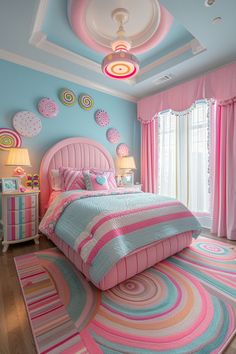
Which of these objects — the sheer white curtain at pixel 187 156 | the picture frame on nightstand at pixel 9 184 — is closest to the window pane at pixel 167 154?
the sheer white curtain at pixel 187 156

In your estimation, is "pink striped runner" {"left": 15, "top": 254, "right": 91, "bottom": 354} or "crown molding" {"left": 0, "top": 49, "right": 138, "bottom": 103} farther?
"crown molding" {"left": 0, "top": 49, "right": 138, "bottom": 103}

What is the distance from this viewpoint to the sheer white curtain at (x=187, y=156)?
3273 millimetres

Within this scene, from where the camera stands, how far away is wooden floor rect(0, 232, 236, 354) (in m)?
Result: 1.11

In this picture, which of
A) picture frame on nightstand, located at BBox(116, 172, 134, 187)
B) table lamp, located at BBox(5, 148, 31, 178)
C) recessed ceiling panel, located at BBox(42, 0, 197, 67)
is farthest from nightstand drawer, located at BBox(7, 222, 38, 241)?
recessed ceiling panel, located at BBox(42, 0, 197, 67)

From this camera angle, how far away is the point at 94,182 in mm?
2842

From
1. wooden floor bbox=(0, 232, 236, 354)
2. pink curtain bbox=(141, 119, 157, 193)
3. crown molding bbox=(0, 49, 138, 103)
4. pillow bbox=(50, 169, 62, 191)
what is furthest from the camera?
pink curtain bbox=(141, 119, 157, 193)

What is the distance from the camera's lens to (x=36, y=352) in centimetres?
108

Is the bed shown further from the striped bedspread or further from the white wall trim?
the white wall trim

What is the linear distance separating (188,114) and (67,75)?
231 centimetres

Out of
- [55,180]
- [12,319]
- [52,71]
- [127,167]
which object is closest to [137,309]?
[12,319]

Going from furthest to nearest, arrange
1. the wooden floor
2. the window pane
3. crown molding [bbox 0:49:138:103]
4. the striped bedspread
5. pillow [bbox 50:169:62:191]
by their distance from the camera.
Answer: the window pane, pillow [bbox 50:169:62:191], crown molding [bbox 0:49:138:103], the striped bedspread, the wooden floor

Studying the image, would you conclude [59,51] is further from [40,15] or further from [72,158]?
[72,158]

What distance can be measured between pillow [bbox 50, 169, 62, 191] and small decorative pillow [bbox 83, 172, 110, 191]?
Answer: 42cm

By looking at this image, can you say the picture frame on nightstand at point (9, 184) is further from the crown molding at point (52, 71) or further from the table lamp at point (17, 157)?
the crown molding at point (52, 71)
